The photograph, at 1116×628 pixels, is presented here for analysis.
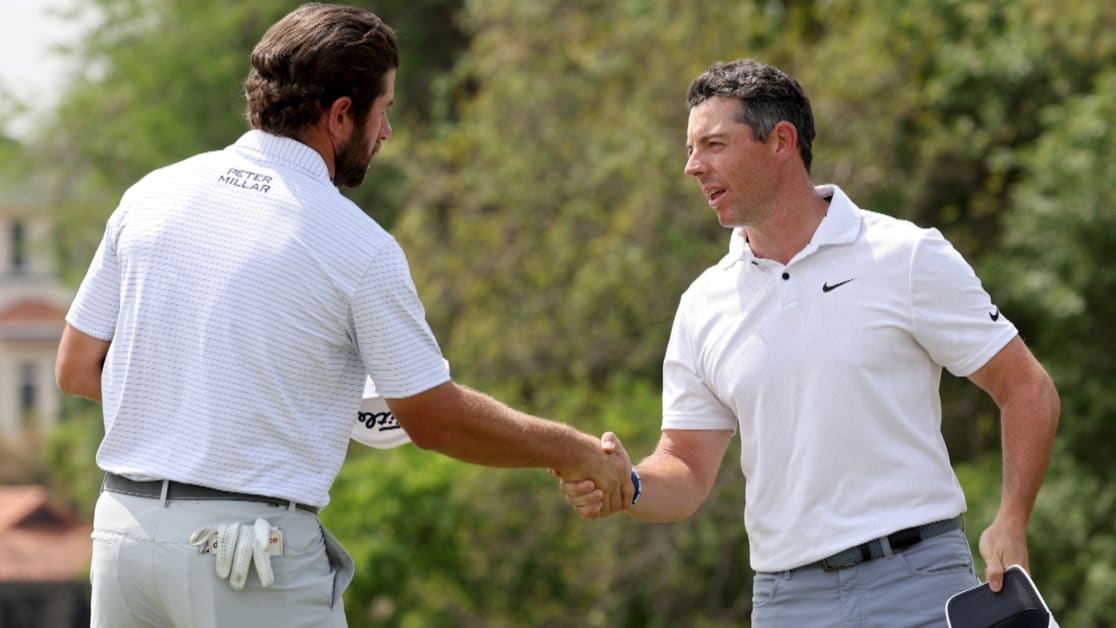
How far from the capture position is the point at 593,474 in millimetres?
4535

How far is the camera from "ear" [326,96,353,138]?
385 cm

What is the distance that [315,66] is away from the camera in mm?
3781

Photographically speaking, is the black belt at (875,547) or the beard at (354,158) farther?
the black belt at (875,547)

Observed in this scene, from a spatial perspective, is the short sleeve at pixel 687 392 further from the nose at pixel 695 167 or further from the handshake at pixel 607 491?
the nose at pixel 695 167

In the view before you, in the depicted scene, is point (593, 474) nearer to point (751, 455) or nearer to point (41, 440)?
point (751, 455)

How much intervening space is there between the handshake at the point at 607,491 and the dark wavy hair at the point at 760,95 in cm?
93

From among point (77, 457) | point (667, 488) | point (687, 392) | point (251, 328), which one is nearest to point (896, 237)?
point (687, 392)

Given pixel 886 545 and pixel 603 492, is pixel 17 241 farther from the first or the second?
pixel 886 545

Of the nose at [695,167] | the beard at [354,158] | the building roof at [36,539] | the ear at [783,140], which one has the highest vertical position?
the beard at [354,158]

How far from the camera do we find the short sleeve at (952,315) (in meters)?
4.25

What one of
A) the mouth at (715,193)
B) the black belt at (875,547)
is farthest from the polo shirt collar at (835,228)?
the black belt at (875,547)

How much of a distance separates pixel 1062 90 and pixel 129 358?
11.6 metres

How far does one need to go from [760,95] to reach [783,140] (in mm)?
134

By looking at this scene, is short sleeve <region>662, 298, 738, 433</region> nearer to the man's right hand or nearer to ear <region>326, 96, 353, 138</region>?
the man's right hand
